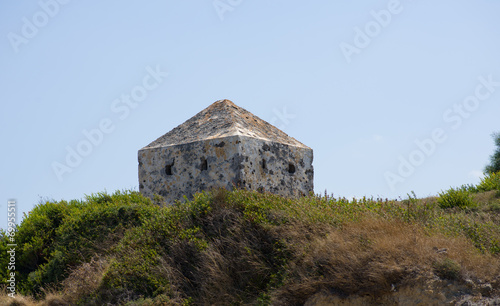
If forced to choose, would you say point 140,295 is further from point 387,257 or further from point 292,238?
point 387,257

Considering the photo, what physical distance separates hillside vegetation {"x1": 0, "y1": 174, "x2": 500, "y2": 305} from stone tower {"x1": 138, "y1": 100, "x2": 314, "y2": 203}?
69cm

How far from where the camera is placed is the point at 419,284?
7.69 metres

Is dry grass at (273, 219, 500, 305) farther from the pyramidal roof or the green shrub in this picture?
the green shrub

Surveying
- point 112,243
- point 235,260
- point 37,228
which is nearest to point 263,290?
point 235,260

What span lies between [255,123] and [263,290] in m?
5.62

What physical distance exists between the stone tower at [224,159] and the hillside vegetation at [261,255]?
69cm

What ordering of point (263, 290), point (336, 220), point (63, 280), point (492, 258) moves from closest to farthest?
point (492, 258), point (263, 290), point (336, 220), point (63, 280)

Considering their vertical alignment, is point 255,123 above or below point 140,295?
above

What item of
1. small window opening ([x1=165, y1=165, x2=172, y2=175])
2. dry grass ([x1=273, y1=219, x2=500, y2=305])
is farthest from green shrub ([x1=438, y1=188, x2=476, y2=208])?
small window opening ([x1=165, y1=165, x2=172, y2=175])

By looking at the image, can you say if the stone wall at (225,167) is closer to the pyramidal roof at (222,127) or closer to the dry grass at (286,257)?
the pyramidal roof at (222,127)

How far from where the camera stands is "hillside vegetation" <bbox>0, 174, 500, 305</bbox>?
7922 millimetres

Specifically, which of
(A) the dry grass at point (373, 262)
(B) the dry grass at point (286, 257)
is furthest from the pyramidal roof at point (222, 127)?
(A) the dry grass at point (373, 262)

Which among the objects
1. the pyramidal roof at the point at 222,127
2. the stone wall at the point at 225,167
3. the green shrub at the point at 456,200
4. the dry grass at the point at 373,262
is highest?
the pyramidal roof at the point at 222,127

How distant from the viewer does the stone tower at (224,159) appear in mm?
11555
